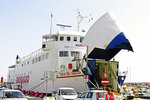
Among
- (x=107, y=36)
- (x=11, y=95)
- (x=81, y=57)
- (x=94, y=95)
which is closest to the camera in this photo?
(x=94, y=95)

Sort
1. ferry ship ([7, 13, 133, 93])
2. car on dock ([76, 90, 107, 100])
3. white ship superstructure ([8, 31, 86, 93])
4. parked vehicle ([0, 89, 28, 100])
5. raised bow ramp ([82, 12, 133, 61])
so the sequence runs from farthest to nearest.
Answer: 1. white ship superstructure ([8, 31, 86, 93])
2. ferry ship ([7, 13, 133, 93])
3. raised bow ramp ([82, 12, 133, 61])
4. parked vehicle ([0, 89, 28, 100])
5. car on dock ([76, 90, 107, 100])

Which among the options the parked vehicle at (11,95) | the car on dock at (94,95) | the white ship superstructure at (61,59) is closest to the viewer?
the car on dock at (94,95)

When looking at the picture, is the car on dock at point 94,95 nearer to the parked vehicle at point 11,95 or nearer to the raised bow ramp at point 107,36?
the parked vehicle at point 11,95

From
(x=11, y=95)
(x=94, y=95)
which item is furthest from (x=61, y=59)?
(x=94, y=95)

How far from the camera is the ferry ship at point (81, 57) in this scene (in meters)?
18.0

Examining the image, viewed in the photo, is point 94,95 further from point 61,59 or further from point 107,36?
point 61,59

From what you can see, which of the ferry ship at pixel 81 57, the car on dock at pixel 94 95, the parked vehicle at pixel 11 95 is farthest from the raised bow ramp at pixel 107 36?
the parked vehicle at pixel 11 95

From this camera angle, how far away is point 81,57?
2381cm

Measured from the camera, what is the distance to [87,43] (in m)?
19.2

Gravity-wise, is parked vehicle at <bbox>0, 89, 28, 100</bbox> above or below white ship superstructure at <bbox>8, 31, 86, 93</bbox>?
below

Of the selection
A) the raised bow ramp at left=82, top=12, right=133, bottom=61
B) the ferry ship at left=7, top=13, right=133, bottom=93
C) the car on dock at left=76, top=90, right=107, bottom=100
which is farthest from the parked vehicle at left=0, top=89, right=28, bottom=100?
the raised bow ramp at left=82, top=12, right=133, bottom=61

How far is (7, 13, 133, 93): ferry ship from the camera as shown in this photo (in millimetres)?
17984

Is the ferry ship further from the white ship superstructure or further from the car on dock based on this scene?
the car on dock

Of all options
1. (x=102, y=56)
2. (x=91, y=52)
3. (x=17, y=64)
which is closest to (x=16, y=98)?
(x=91, y=52)
